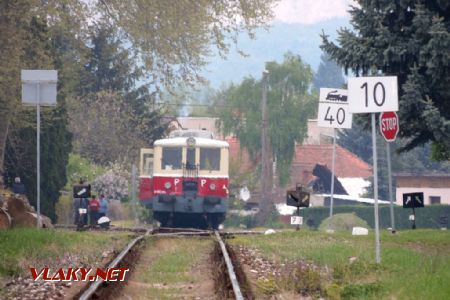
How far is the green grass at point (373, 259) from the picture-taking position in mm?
13891

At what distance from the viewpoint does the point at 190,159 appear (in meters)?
39.4

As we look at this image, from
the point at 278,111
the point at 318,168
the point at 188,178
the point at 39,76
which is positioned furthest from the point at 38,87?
the point at 318,168

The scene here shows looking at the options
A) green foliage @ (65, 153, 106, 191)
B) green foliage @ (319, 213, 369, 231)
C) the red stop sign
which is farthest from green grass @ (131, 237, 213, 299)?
green foliage @ (65, 153, 106, 191)

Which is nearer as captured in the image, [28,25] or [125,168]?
[28,25]

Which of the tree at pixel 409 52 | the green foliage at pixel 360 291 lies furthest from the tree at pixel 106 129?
the green foliage at pixel 360 291

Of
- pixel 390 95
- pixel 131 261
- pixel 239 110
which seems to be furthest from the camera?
pixel 239 110

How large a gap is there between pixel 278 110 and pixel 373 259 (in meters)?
68.6

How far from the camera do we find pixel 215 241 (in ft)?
88.7

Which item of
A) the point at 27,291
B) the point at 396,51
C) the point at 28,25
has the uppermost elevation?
the point at 28,25

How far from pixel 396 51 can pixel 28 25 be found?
52.8ft

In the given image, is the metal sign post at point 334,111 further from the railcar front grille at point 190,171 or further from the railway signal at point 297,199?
the railcar front grille at point 190,171

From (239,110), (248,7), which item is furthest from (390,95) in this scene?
(239,110)

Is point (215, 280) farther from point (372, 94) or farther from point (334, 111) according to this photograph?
point (334, 111)

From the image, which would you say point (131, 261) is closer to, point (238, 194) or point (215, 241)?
point (215, 241)
